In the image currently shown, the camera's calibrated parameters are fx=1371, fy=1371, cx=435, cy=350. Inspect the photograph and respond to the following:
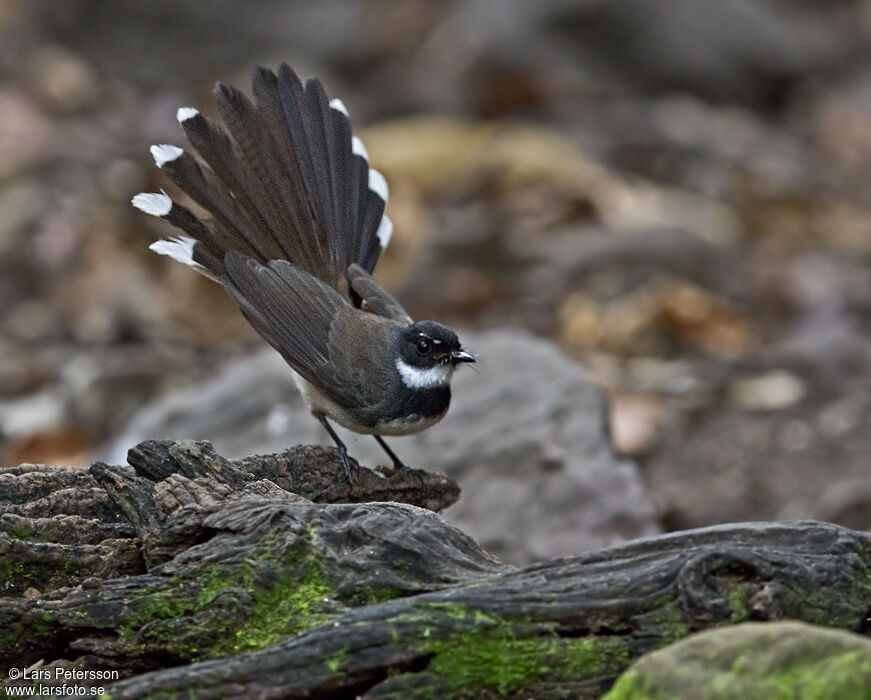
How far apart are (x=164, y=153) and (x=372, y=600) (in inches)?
104

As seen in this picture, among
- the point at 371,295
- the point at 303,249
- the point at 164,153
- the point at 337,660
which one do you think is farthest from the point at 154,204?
the point at 337,660

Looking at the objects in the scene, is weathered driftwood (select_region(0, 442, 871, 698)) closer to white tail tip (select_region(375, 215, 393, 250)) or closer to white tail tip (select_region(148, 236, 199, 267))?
white tail tip (select_region(148, 236, 199, 267))

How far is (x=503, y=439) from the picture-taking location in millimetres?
7043

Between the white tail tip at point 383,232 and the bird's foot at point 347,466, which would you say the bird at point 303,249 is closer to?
the white tail tip at point 383,232

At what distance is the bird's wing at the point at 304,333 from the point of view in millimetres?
5570

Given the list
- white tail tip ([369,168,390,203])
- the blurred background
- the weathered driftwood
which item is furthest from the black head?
the weathered driftwood

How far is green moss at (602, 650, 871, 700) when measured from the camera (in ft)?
9.34

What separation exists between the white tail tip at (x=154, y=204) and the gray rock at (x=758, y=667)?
3127 mm

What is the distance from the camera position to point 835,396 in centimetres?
917

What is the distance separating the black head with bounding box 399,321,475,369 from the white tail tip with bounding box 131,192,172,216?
1101 millimetres

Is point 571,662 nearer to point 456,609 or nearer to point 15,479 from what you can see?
point 456,609

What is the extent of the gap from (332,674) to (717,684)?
2.97 ft

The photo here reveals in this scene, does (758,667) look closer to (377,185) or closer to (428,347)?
(428,347)

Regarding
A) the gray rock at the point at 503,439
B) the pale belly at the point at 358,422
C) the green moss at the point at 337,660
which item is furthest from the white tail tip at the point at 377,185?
the green moss at the point at 337,660
